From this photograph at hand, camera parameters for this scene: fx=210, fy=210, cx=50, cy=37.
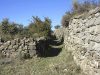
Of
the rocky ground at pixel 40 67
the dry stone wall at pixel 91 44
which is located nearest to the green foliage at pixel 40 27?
the rocky ground at pixel 40 67

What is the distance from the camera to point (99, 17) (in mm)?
4887

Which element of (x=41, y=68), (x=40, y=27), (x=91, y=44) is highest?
(x=40, y=27)

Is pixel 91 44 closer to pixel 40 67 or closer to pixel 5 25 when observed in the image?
pixel 40 67

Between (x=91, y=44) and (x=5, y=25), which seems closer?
(x=91, y=44)

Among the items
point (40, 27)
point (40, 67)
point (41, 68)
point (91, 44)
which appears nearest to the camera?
point (91, 44)

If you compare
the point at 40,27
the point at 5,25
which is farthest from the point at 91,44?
the point at 5,25

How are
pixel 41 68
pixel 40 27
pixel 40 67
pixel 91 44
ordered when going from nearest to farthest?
pixel 91 44 < pixel 41 68 < pixel 40 67 < pixel 40 27

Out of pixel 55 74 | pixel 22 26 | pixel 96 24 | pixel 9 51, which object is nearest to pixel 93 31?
pixel 96 24

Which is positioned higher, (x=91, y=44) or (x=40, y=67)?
(x=91, y=44)

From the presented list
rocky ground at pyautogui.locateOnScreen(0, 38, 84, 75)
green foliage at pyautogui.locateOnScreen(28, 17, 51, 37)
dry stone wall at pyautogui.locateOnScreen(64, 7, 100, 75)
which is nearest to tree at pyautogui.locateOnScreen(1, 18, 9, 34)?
green foliage at pyautogui.locateOnScreen(28, 17, 51, 37)

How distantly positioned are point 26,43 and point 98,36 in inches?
250

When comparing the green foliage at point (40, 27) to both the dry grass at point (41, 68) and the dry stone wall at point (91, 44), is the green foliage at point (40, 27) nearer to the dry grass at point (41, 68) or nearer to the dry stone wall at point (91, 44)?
the dry grass at point (41, 68)

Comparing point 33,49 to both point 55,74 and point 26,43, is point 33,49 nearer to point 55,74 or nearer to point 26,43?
point 26,43

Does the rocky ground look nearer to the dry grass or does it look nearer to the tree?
the dry grass
